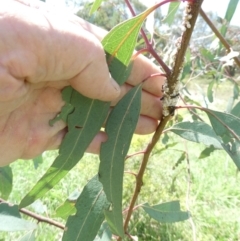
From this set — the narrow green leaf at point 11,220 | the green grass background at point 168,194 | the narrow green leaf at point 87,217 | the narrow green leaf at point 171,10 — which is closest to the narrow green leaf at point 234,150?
the narrow green leaf at point 87,217

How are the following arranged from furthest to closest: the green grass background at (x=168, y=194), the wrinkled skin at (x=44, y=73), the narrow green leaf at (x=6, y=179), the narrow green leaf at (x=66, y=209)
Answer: the green grass background at (x=168, y=194) < the narrow green leaf at (x=6, y=179) < the narrow green leaf at (x=66, y=209) < the wrinkled skin at (x=44, y=73)

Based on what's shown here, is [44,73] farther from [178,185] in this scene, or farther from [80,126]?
[178,185]

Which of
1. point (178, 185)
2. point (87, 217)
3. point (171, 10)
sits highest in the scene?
point (171, 10)

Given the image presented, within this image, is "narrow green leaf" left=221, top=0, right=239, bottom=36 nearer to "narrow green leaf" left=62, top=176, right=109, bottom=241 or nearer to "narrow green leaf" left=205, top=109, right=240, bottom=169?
"narrow green leaf" left=205, top=109, right=240, bottom=169

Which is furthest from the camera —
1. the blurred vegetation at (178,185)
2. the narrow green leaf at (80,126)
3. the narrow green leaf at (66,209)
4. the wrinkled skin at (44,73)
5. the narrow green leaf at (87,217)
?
the blurred vegetation at (178,185)

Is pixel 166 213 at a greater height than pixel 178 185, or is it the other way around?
pixel 166 213

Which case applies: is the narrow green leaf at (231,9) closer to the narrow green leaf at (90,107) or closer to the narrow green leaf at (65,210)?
the narrow green leaf at (90,107)

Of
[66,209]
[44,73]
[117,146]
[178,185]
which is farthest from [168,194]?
[44,73]
